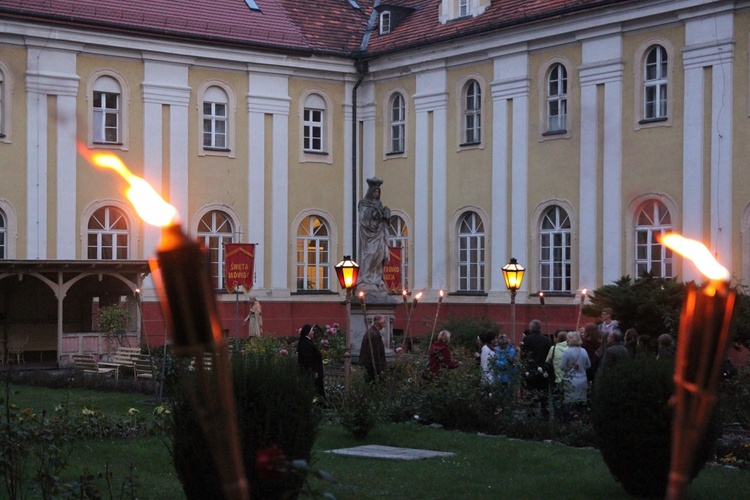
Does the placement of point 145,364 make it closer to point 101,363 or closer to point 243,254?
point 101,363

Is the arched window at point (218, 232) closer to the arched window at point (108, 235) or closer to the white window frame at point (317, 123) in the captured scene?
the arched window at point (108, 235)

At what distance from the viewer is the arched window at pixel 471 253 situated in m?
32.8

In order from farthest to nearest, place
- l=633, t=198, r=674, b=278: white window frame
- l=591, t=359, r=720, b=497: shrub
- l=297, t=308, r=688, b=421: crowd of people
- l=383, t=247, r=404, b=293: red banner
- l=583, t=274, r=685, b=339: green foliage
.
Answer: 1. l=383, t=247, r=404, b=293: red banner
2. l=633, t=198, r=674, b=278: white window frame
3. l=583, t=274, r=685, b=339: green foliage
4. l=297, t=308, r=688, b=421: crowd of people
5. l=591, t=359, r=720, b=497: shrub

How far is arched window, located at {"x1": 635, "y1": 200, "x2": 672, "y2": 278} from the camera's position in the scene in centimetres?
2839

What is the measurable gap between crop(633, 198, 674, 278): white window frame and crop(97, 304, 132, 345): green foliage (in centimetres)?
1149

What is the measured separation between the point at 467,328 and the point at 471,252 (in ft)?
12.8

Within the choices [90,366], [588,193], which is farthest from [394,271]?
[90,366]

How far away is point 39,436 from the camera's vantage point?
10898 mm

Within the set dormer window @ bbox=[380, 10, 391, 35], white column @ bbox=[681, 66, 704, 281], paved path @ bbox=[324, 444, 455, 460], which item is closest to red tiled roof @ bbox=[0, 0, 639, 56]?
dormer window @ bbox=[380, 10, 391, 35]

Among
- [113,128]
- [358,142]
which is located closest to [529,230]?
[358,142]

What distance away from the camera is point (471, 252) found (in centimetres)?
3300

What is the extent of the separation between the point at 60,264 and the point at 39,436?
17.6 meters

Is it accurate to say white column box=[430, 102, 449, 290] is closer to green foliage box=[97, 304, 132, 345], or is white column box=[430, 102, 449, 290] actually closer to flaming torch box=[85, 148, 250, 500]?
green foliage box=[97, 304, 132, 345]

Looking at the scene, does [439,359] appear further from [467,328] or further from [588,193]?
[588,193]
